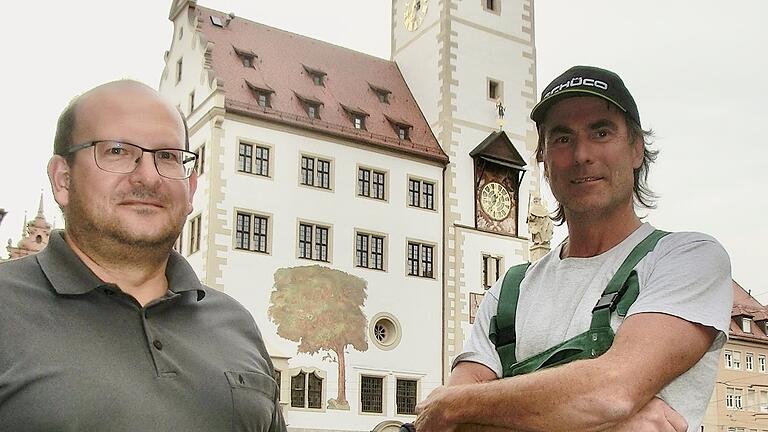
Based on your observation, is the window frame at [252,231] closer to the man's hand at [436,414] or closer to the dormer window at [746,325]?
the man's hand at [436,414]

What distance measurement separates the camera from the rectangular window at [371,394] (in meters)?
21.2

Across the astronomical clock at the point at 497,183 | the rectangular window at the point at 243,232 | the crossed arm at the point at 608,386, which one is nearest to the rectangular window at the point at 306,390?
the rectangular window at the point at 243,232

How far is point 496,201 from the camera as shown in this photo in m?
24.3

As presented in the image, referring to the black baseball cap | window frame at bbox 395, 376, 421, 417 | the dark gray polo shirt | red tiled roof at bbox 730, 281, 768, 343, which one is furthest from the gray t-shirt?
red tiled roof at bbox 730, 281, 768, 343

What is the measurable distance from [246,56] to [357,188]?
4.26 m

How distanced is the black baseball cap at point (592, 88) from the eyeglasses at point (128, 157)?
0.84 m

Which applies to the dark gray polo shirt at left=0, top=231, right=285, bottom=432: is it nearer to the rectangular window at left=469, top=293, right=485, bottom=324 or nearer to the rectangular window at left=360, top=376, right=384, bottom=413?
the rectangular window at left=360, top=376, right=384, bottom=413

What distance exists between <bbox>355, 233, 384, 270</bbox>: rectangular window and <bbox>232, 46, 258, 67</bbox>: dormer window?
193 inches

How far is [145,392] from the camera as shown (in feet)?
6.49

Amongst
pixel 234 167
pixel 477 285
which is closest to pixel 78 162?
pixel 234 167

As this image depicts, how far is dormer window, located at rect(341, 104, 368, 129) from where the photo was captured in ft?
75.8

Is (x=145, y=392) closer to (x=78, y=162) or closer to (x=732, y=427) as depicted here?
(x=78, y=162)

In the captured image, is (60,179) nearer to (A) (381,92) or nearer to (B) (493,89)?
(A) (381,92)

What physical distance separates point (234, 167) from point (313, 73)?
15.0 ft
